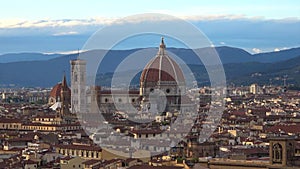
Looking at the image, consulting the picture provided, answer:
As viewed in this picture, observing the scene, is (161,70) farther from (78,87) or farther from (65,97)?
(65,97)

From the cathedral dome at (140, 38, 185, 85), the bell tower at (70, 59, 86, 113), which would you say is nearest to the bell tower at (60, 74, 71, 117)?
the bell tower at (70, 59, 86, 113)

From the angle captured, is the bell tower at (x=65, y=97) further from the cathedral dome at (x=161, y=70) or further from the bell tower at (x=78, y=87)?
the cathedral dome at (x=161, y=70)

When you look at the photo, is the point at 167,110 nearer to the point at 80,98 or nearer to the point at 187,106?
the point at 187,106

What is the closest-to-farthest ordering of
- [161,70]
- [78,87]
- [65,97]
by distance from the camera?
[65,97] → [161,70] → [78,87]

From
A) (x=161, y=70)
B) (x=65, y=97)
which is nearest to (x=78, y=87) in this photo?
(x=65, y=97)

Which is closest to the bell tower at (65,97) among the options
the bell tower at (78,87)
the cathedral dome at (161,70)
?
the bell tower at (78,87)

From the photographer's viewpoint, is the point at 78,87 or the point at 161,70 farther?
the point at 78,87

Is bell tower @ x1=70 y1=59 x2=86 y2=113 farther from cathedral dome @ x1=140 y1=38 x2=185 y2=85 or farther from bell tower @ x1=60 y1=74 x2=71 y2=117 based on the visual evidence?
cathedral dome @ x1=140 y1=38 x2=185 y2=85

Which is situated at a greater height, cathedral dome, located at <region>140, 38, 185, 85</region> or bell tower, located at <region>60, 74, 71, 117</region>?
cathedral dome, located at <region>140, 38, 185, 85</region>
